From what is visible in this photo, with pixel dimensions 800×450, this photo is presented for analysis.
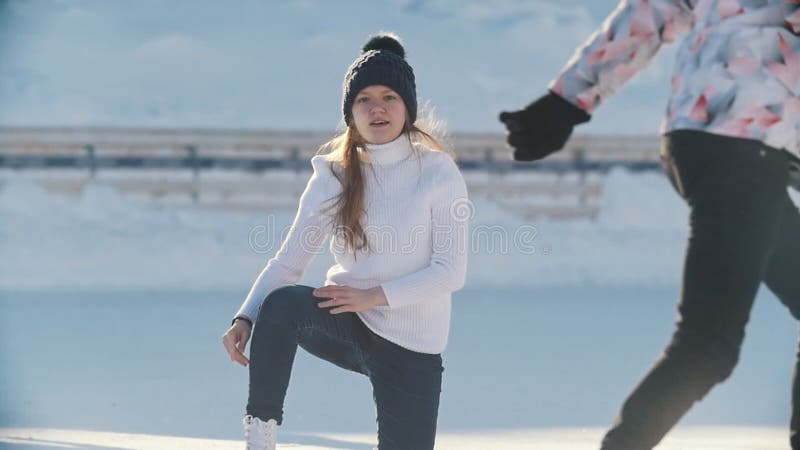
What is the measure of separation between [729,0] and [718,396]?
2.18m

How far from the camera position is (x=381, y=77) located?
6.40 ft

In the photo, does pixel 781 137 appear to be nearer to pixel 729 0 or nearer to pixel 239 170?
pixel 729 0

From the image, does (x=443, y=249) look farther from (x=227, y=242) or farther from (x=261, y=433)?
(x=227, y=242)

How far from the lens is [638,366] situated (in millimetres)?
3857

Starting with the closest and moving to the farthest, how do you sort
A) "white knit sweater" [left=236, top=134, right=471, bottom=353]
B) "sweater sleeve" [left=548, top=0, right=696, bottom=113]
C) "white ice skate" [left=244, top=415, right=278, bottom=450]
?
"sweater sleeve" [left=548, top=0, right=696, bottom=113], "white ice skate" [left=244, top=415, right=278, bottom=450], "white knit sweater" [left=236, top=134, right=471, bottom=353]

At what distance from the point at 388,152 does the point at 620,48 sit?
534 millimetres

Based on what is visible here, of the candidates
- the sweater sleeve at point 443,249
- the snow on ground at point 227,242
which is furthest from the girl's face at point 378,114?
the snow on ground at point 227,242

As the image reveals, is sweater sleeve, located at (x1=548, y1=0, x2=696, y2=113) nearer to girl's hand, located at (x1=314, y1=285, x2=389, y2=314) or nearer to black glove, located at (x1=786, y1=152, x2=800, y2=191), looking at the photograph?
black glove, located at (x1=786, y1=152, x2=800, y2=191)

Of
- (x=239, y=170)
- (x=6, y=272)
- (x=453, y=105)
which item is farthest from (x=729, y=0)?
(x=453, y=105)

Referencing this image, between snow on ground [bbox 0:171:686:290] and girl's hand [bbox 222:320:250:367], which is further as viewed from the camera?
snow on ground [bbox 0:171:686:290]

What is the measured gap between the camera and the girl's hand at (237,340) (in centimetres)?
187

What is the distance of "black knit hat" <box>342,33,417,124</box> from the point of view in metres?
1.96

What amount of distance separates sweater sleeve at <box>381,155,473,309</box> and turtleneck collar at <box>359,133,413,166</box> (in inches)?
2.9

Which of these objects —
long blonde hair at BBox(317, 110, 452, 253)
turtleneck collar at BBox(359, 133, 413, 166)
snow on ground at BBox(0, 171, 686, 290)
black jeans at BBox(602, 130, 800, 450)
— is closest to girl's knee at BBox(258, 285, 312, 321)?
long blonde hair at BBox(317, 110, 452, 253)
